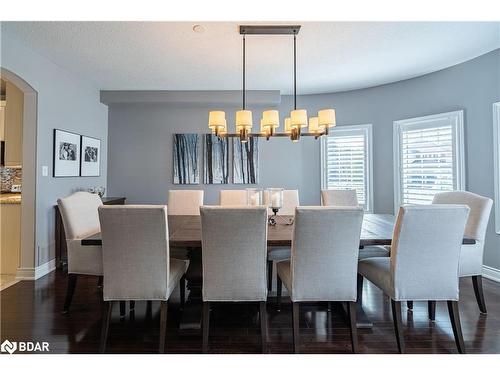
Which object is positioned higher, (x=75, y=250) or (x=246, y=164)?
(x=246, y=164)

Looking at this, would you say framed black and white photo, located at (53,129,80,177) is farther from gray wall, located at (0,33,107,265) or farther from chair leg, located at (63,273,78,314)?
chair leg, located at (63,273,78,314)

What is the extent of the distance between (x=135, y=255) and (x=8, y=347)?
1.15m

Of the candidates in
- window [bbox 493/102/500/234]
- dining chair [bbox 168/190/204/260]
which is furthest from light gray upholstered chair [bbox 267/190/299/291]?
window [bbox 493/102/500/234]

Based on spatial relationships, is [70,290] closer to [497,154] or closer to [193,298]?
[193,298]

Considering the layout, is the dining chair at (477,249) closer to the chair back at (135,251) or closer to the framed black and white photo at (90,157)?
the chair back at (135,251)

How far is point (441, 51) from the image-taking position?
3.31 m

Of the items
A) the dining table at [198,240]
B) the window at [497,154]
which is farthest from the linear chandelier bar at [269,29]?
the window at [497,154]

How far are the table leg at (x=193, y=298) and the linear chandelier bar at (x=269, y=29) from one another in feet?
7.28

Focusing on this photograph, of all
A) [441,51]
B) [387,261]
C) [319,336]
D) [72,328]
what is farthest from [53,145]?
[441,51]

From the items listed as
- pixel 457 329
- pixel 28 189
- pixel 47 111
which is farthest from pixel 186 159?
pixel 457 329

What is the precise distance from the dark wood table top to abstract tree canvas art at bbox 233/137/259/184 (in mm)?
2225

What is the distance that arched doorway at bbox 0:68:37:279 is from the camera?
10.8 ft

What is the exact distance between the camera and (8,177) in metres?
4.05

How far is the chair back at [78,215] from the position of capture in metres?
2.47
